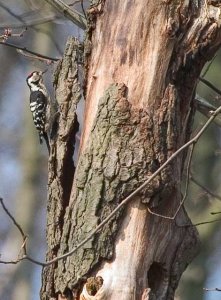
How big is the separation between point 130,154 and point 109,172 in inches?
4.4

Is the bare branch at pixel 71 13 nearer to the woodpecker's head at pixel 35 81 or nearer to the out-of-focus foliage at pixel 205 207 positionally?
the woodpecker's head at pixel 35 81

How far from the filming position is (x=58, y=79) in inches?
148

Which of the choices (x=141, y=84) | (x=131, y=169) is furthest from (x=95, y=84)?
(x=131, y=169)

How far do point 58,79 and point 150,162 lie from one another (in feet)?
2.16

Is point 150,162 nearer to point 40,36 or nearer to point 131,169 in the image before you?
point 131,169

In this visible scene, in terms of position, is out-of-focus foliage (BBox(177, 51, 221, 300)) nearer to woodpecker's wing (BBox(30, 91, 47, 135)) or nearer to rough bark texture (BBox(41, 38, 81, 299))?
woodpecker's wing (BBox(30, 91, 47, 135))

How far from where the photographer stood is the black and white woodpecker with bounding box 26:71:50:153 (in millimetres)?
4688

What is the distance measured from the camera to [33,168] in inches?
344

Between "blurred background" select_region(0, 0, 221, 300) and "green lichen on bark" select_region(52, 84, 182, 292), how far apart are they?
257 cm

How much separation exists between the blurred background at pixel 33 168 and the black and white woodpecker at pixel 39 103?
2.18ft

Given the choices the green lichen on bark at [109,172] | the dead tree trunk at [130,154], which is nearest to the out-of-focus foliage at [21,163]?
the dead tree trunk at [130,154]

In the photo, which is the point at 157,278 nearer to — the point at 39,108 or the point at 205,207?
the point at 39,108

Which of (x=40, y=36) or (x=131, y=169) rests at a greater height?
(x=40, y=36)

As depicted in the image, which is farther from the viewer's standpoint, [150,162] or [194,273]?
[194,273]
